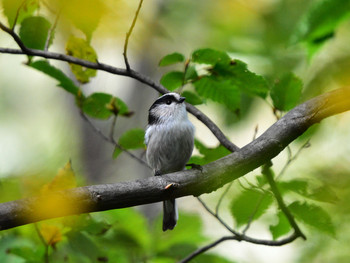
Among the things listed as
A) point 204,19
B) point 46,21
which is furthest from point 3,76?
point 46,21

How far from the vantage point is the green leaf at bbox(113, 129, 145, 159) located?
2725mm

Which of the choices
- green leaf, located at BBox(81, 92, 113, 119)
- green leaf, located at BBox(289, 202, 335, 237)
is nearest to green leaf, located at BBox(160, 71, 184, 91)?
green leaf, located at BBox(81, 92, 113, 119)

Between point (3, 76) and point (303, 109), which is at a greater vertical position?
point (303, 109)

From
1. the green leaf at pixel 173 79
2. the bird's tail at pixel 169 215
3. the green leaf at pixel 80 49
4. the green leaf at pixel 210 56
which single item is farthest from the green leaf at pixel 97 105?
the bird's tail at pixel 169 215

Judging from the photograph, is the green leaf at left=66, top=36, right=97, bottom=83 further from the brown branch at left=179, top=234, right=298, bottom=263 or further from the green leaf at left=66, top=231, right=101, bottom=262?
the brown branch at left=179, top=234, right=298, bottom=263

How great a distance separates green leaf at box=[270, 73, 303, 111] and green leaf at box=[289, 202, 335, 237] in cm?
58

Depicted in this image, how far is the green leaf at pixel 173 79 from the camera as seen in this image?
99.3 inches

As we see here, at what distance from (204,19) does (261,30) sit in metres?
1.51

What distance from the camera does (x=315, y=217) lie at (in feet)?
7.25

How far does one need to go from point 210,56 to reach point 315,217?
0.95m

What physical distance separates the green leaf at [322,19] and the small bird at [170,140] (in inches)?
49.9

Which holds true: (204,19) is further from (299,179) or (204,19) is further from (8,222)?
(8,222)

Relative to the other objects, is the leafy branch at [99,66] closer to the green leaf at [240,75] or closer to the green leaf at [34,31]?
the green leaf at [34,31]

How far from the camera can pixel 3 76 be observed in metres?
6.98
